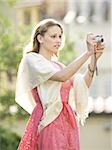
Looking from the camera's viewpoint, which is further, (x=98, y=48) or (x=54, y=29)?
(x=54, y=29)

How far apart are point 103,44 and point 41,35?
1.46 ft

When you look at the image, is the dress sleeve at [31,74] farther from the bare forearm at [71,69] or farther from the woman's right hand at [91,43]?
the woman's right hand at [91,43]

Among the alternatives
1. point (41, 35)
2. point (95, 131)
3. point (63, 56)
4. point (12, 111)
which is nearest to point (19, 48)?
point (63, 56)

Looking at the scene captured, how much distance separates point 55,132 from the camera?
5.21 metres

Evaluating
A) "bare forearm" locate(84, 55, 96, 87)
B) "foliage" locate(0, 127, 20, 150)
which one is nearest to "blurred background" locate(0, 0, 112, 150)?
"foliage" locate(0, 127, 20, 150)

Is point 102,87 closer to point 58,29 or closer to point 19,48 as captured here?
point 19,48

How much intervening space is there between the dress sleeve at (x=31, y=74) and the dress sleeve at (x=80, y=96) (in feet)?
0.70

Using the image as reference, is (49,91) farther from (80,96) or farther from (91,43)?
(91,43)

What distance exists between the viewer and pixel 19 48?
11.7 meters

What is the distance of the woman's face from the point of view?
208 inches

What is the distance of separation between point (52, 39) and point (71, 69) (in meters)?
0.30

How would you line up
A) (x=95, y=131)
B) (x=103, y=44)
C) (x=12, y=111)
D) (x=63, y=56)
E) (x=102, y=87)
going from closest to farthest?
(x=103, y=44) < (x=63, y=56) < (x=12, y=111) < (x=95, y=131) < (x=102, y=87)

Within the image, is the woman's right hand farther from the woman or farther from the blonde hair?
the blonde hair

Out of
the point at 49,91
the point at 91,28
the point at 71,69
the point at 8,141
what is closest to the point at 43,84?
the point at 49,91
